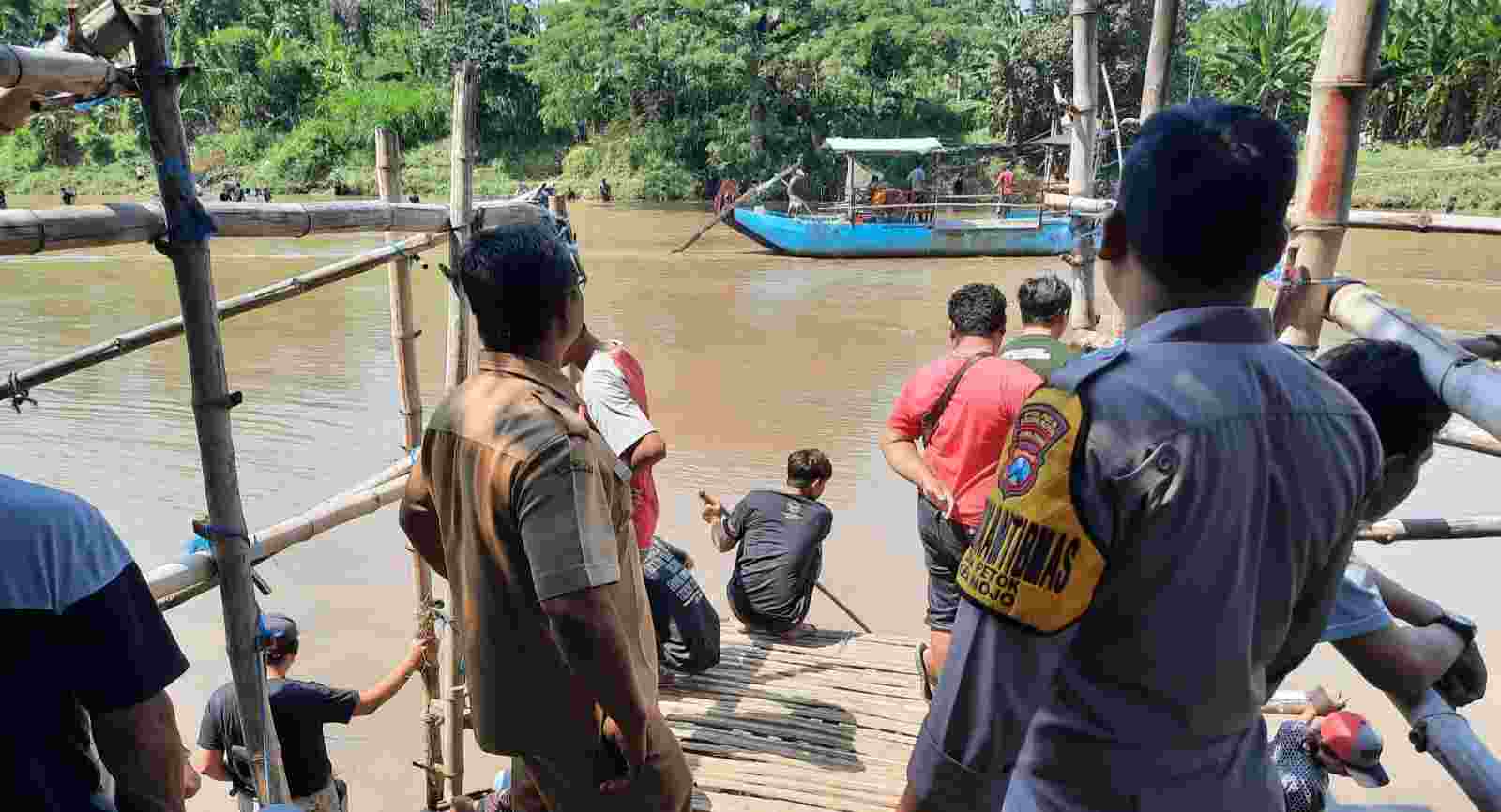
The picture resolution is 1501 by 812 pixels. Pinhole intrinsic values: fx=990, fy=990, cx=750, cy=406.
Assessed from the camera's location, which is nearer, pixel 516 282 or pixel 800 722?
pixel 516 282

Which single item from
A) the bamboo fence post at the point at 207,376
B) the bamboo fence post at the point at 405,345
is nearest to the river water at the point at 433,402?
the bamboo fence post at the point at 405,345

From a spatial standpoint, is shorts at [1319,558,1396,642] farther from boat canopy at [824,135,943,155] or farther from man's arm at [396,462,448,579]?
boat canopy at [824,135,943,155]

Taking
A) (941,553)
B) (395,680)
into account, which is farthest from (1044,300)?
(395,680)

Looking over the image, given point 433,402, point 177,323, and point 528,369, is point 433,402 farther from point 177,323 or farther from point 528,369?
point 528,369

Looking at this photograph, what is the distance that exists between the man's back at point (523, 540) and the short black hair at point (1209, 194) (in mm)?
1002

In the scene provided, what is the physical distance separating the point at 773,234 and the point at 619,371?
668 inches

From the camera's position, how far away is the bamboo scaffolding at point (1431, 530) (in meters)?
2.75

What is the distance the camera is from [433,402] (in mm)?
10148

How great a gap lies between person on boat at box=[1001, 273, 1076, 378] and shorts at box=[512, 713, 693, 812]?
1.84 meters

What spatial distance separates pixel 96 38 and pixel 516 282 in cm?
106

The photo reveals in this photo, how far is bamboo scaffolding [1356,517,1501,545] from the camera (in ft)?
9.02

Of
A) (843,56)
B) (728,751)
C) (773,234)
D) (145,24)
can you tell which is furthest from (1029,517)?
(843,56)

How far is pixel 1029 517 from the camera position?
3.52 ft

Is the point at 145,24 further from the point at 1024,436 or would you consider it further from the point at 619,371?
the point at 1024,436
